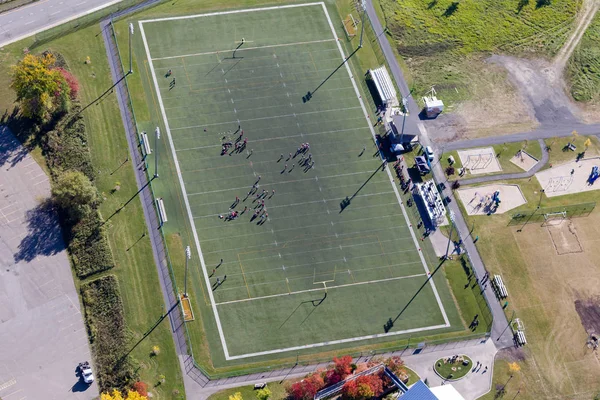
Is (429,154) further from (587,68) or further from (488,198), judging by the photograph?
(587,68)

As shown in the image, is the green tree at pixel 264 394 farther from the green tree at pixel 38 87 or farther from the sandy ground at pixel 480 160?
the green tree at pixel 38 87

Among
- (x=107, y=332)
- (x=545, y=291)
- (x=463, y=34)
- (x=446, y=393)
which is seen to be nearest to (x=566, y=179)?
(x=545, y=291)

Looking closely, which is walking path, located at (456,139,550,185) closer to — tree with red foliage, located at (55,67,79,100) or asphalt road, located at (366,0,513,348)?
asphalt road, located at (366,0,513,348)

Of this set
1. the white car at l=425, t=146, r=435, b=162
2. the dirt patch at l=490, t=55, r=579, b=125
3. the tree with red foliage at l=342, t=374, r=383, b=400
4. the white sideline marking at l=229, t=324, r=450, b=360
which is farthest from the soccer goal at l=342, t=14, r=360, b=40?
the tree with red foliage at l=342, t=374, r=383, b=400

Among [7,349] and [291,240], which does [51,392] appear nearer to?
[7,349]

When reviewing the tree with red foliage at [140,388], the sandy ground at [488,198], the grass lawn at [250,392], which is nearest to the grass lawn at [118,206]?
the tree with red foliage at [140,388]
